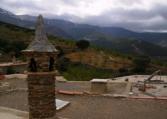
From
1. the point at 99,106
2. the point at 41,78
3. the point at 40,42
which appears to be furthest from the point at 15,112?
the point at 40,42

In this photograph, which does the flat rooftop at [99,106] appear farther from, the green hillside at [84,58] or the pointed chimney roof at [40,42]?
the green hillside at [84,58]

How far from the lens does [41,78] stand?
880 centimetres

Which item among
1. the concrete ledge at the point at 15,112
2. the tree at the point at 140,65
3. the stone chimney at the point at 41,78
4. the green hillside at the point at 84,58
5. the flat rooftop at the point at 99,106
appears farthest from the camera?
the green hillside at the point at 84,58

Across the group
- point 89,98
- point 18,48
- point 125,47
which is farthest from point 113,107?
point 125,47

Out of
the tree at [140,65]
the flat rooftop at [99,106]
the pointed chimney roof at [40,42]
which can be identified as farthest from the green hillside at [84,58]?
the pointed chimney roof at [40,42]

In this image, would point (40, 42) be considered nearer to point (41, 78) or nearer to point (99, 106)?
point (41, 78)

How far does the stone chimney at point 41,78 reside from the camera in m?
8.73

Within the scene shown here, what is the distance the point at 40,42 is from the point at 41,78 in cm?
88

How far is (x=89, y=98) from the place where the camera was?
556 inches

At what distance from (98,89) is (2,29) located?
4442cm

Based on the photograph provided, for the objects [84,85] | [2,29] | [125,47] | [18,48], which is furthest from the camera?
[125,47]

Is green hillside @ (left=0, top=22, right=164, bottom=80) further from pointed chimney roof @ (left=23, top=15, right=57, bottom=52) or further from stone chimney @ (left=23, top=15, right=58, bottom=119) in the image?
stone chimney @ (left=23, top=15, right=58, bottom=119)

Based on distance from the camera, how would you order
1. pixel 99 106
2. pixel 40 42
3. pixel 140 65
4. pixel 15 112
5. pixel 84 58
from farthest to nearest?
pixel 84 58, pixel 140 65, pixel 99 106, pixel 15 112, pixel 40 42

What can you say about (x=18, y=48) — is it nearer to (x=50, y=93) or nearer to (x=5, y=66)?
(x=5, y=66)
